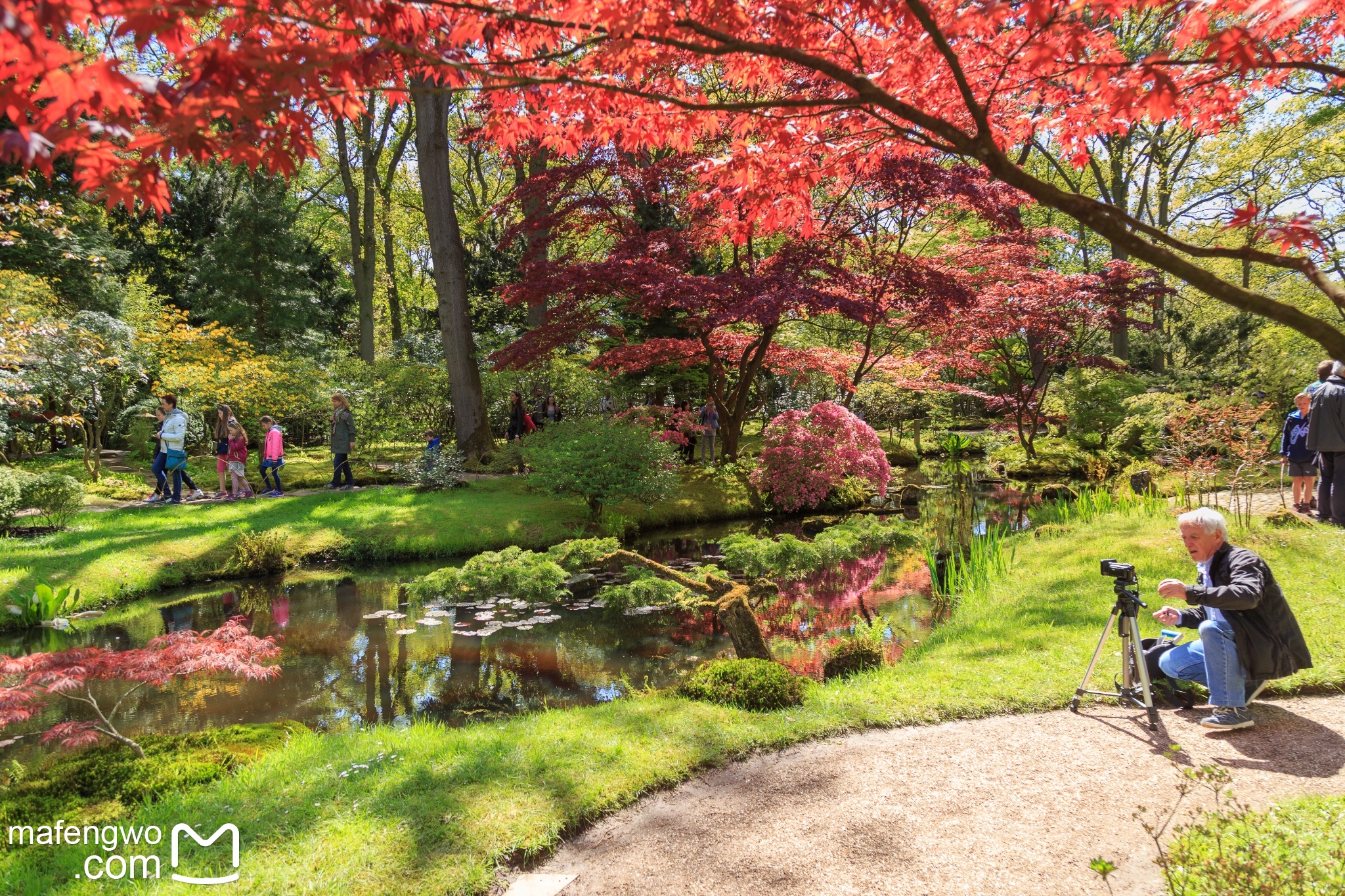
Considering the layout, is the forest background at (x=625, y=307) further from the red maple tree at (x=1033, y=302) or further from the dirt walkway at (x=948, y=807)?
the dirt walkway at (x=948, y=807)

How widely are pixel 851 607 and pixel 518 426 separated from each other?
415 inches

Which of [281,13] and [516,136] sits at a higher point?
[516,136]

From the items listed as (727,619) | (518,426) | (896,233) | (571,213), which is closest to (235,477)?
(518,426)

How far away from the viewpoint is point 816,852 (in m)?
3.04

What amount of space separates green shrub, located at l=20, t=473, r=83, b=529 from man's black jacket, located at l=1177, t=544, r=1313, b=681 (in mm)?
13131

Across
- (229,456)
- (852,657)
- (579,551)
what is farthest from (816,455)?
(229,456)

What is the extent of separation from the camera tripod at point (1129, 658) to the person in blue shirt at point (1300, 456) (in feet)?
20.9

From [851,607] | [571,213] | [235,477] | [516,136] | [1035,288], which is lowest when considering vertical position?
[851,607]

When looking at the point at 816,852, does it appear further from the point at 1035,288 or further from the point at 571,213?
the point at 1035,288

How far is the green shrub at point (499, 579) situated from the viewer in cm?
815

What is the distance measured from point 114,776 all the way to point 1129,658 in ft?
19.0

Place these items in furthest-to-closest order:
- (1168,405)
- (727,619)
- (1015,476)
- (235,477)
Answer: (1015,476), (1168,405), (235,477), (727,619)

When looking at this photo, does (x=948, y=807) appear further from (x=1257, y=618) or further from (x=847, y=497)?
(x=847, y=497)

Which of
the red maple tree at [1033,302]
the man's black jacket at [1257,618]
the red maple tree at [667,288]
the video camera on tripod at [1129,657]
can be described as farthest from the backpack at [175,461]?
the red maple tree at [1033,302]
